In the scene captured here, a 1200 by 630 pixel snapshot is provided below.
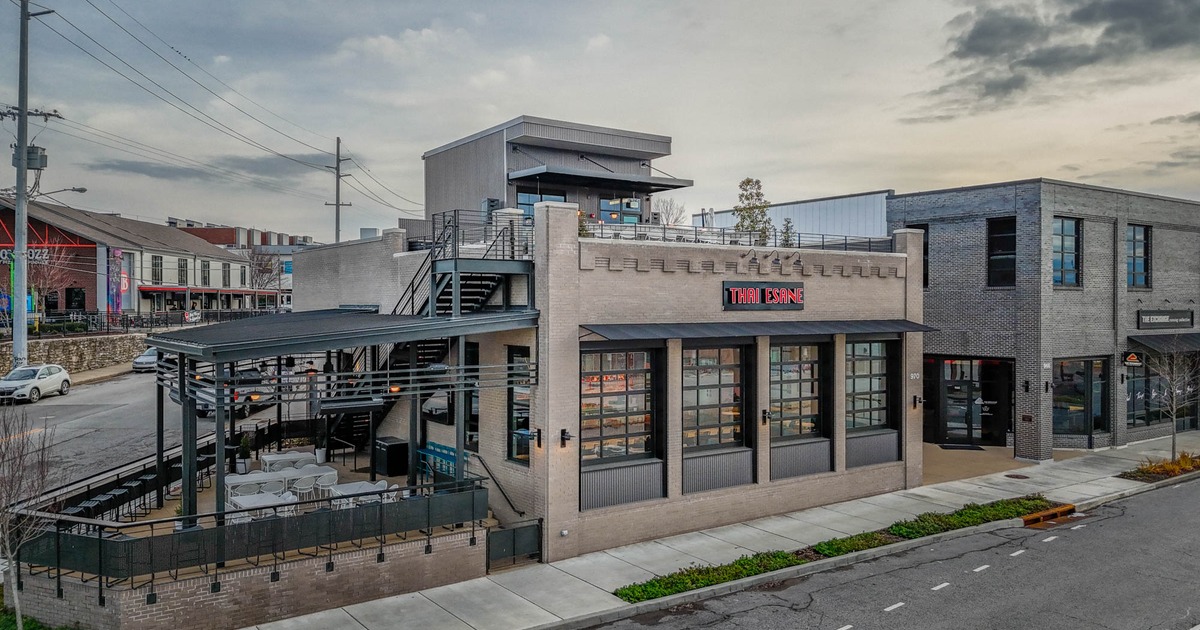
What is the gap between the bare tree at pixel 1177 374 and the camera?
2965 centimetres

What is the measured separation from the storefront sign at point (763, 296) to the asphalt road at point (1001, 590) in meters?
6.61

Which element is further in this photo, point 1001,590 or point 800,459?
point 800,459

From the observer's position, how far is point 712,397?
1934 centimetres

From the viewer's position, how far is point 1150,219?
1250 inches

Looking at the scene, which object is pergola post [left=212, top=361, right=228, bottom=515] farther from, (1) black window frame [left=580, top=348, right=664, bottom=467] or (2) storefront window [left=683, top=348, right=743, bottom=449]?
(2) storefront window [left=683, top=348, right=743, bottom=449]

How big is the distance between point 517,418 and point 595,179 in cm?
2091

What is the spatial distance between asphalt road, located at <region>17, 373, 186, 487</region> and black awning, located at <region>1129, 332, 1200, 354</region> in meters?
37.2

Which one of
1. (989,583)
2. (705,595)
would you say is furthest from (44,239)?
(989,583)

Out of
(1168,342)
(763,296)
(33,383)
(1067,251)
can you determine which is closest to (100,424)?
(33,383)

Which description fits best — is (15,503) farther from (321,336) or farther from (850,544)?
(850,544)

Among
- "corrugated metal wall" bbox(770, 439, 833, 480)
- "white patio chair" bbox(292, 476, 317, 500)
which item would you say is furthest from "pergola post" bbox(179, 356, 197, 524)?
"corrugated metal wall" bbox(770, 439, 833, 480)

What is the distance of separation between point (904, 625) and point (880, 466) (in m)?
9.56

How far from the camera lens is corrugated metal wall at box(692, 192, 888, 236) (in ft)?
107

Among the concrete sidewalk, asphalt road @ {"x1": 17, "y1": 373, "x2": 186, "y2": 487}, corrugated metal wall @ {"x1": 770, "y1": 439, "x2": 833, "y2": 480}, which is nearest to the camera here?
the concrete sidewalk
